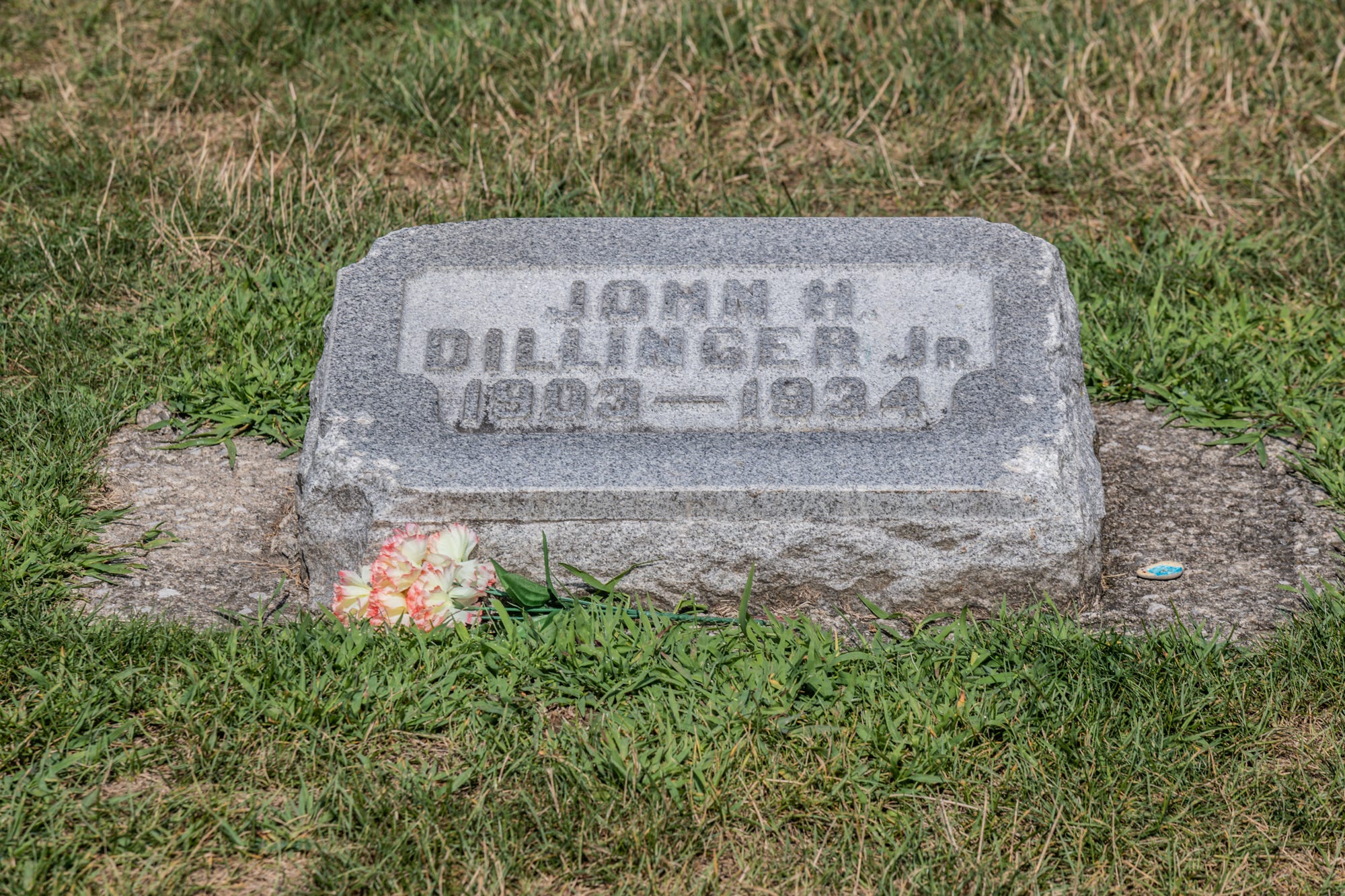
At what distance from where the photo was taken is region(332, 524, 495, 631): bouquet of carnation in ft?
7.89

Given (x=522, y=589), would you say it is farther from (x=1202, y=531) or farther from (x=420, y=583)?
(x=1202, y=531)

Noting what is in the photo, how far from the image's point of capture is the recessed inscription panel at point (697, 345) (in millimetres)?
2635

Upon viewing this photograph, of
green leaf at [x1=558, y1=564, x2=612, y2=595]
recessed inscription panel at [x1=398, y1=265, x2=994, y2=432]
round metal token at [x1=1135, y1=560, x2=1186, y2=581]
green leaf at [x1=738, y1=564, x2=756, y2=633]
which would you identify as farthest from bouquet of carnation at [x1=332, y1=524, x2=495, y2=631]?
round metal token at [x1=1135, y1=560, x2=1186, y2=581]

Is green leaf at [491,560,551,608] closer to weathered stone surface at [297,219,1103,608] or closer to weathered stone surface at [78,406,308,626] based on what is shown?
weathered stone surface at [297,219,1103,608]

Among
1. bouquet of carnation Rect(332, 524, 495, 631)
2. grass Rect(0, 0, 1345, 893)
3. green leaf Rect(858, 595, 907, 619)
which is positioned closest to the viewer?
grass Rect(0, 0, 1345, 893)

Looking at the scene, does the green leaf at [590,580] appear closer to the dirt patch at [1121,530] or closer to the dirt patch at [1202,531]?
the dirt patch at [1121,530]

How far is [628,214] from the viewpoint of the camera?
3.87m

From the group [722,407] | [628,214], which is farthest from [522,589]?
[628,214]

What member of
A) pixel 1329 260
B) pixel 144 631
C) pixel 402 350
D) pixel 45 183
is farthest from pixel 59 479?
pixel 1329 260

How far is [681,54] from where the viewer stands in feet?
14.4

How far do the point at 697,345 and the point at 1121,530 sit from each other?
1.04m

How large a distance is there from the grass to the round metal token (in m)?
0.26

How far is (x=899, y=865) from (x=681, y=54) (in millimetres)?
3171

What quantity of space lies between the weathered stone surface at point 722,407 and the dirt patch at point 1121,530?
0.19m
